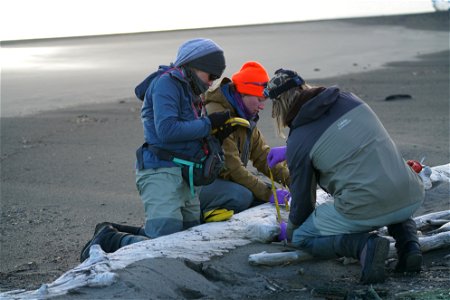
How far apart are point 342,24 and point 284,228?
38012mm

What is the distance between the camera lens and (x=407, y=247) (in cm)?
514

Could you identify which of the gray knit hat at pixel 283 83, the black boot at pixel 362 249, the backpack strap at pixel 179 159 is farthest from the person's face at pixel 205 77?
→ the black boot at pixel 362 249

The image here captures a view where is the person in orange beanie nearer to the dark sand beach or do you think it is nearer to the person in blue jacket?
the person in blue jacket

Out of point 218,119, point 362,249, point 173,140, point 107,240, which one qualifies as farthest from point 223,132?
point 362,249

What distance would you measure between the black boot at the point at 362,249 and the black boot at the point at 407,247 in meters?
0.29

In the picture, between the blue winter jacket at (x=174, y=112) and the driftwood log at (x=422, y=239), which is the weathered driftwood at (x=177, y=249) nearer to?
the driftwood log at (x=422, y=239)

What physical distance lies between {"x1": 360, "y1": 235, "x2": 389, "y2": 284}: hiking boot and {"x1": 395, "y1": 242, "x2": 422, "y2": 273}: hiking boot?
29 cm

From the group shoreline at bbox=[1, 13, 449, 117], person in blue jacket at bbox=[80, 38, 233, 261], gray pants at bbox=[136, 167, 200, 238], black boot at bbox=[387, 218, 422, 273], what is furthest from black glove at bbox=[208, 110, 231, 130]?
shoreline at bbox=[1, 13, 449, 117]

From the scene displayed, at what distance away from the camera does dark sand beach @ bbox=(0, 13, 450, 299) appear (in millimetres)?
4836

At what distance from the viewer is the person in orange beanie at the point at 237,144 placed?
600 centimetres

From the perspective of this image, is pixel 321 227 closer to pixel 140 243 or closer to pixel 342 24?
pixel 140 243

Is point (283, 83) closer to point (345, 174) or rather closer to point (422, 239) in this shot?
point (345, 174)

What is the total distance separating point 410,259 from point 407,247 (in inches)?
3.9

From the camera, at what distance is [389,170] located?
16.0 ft
